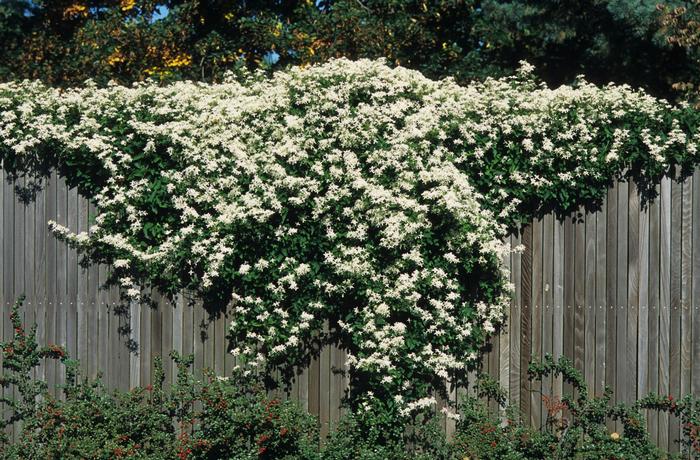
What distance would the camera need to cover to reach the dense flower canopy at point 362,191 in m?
5.47

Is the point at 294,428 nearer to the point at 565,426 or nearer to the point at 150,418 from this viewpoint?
the point at 150,418

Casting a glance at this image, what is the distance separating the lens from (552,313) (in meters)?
5.68

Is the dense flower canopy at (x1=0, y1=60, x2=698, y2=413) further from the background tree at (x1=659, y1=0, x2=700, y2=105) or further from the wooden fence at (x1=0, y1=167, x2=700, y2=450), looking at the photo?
the background tree at (x1=659, y1=0, x2=700, y2=105)

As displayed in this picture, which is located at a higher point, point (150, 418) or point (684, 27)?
point (684, 27)

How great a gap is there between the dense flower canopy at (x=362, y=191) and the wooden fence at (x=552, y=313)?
0.62 feet

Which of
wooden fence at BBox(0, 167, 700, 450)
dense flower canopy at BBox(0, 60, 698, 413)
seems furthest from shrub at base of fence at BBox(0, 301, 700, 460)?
dense flower canopy at BBox(0, 60, 698, 413)

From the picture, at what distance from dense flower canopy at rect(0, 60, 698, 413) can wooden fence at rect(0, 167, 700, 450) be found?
0.19m

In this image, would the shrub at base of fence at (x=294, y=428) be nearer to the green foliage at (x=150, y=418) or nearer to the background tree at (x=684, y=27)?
the green foliage at (x=150, y=418)

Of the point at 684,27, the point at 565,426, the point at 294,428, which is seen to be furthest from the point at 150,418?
the point at 684,27

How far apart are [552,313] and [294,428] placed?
1954 millimetres

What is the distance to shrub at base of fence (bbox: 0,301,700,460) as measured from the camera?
5492mm

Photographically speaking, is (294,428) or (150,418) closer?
(294,428)

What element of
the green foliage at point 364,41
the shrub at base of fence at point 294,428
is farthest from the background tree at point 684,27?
the shrub at base of fence at point 294,428

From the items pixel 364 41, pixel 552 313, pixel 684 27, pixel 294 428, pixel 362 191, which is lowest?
pixel 294 428
